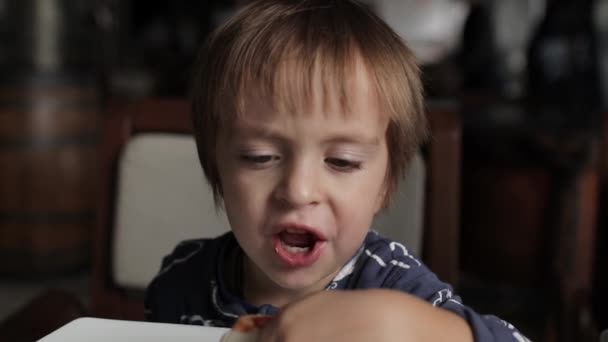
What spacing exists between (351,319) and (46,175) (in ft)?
8.93

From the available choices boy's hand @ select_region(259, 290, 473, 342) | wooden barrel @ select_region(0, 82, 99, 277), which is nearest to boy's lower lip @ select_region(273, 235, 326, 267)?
boy's hand @ select_region(259, 290, 473, 342)

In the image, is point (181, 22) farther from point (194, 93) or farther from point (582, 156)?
point (194, 93)

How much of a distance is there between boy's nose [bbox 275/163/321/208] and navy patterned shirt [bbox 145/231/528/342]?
0.17 metres

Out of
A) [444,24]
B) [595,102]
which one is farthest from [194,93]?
[444,24]

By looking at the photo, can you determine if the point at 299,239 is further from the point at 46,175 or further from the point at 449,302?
the point at 46,175

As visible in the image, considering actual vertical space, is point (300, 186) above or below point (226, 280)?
above

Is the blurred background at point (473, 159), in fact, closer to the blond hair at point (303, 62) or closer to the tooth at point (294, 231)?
the blond hair at point (303, 62)

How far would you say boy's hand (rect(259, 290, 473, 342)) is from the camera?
1.47ft

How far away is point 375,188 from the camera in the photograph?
71cm

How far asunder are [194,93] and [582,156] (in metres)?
1.39

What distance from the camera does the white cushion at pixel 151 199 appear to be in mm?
1208

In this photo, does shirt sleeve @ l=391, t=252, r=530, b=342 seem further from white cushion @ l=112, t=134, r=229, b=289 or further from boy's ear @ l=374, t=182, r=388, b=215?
white cushion @ l=112, t=134, r=229, b=289

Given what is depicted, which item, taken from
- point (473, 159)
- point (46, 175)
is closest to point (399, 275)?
point (473, 159)

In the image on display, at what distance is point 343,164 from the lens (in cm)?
67
